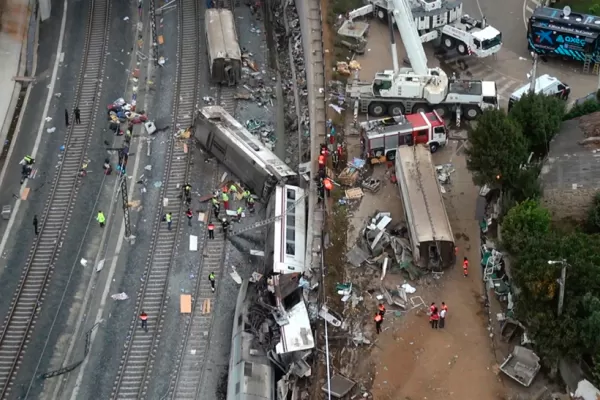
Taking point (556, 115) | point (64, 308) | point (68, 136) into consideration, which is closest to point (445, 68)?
point (556, 115)

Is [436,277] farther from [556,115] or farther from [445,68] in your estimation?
[445,68]

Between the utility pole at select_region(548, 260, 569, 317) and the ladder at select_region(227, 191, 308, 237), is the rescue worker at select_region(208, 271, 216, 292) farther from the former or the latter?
the utility pole at select_region(548, 260, 569, 317)

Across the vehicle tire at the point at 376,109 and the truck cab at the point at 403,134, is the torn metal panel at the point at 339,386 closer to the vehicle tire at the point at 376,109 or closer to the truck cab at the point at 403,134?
the truck cab at the point at 403,134

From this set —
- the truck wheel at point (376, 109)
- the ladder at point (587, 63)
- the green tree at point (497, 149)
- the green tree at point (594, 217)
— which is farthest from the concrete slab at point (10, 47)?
the ladder at point (587, 63)

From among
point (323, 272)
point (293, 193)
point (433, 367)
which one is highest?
point (293, 193)

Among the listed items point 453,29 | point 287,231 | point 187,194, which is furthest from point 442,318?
point 453,29

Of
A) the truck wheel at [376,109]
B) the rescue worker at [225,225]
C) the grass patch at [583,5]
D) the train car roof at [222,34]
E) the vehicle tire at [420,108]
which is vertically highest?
the grass patch at [583,5]
